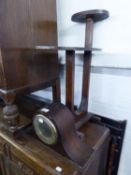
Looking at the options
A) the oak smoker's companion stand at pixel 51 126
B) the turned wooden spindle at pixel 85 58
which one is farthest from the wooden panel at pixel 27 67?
the turned wooden spindle at pixel 85 58

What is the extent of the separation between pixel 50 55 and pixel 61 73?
232mm

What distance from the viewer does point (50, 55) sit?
0.83 metres

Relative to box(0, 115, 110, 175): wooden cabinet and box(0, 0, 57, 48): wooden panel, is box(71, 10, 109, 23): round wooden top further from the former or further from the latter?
box(0, 115, 110, 175): wooden cabinet

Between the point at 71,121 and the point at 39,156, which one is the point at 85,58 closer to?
the point at 71,121

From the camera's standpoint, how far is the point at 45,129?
0.61 meters

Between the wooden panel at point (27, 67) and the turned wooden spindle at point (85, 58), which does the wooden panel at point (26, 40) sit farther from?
the turned wooden spindle at point (85, 58)

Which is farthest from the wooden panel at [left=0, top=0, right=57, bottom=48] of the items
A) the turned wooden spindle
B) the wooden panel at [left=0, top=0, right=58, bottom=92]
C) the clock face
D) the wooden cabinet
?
the wooden cabinet

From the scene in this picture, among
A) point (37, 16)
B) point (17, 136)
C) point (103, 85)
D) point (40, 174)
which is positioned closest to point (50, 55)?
point (37, 16)

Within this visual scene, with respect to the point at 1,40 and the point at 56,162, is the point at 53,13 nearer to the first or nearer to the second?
the point at 1,40

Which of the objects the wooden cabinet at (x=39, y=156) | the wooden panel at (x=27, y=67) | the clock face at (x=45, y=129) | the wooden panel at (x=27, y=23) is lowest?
the wooden cabinet at (x=39, y=156)

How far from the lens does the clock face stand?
57cm

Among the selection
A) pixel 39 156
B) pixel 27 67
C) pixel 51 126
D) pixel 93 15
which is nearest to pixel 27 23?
pixel 27 67

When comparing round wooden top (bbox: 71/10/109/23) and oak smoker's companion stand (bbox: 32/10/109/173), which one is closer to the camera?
oak smoker's companion stand (bbox: 32/10/109/173)

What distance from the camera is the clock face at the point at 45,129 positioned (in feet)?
1.86
